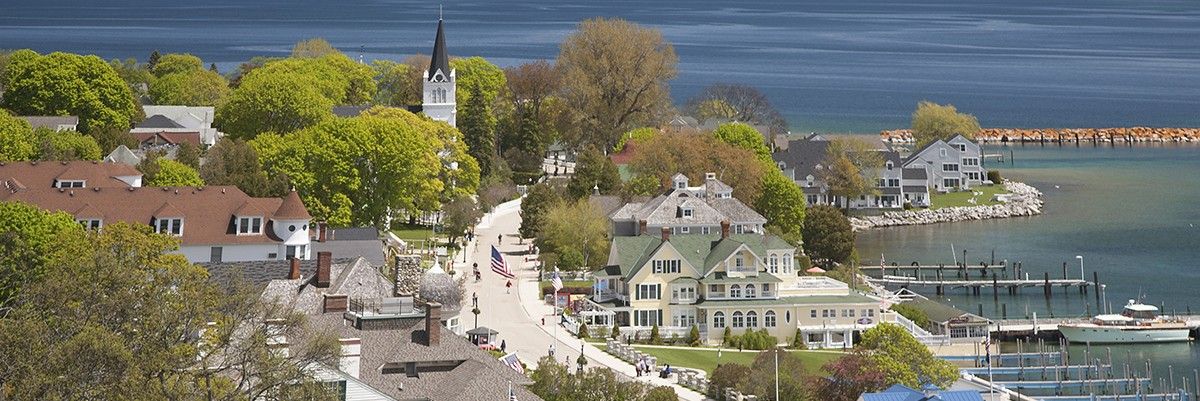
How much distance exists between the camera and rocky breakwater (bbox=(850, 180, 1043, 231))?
105 meters

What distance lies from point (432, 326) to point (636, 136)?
65820mm

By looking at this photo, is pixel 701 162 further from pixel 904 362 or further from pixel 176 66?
pixel 176 66

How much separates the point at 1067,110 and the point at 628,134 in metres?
93.4

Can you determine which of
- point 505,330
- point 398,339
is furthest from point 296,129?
point 398,339

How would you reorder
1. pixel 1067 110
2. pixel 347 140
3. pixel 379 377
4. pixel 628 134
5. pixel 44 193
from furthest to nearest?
1. pixel 1067 110
2. pixel 628 134
3. pixel 347 140
4. pixel 44 193
5. pixel 379 377

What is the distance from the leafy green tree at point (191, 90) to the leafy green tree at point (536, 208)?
36578mm

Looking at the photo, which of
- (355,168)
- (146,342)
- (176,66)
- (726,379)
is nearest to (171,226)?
(355,168)

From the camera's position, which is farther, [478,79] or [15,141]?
[478,79]

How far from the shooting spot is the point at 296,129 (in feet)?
313

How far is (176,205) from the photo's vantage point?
66375 mm

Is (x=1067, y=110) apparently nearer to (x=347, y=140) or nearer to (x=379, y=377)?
(x=347, y=140)

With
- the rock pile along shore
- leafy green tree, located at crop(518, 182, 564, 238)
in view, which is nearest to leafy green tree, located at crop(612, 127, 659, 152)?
leafy green tree, located at crop(518, 182, 564, 238)

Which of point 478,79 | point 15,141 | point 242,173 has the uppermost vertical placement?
point 478,79

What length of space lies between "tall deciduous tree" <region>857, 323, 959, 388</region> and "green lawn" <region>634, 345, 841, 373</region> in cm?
503
